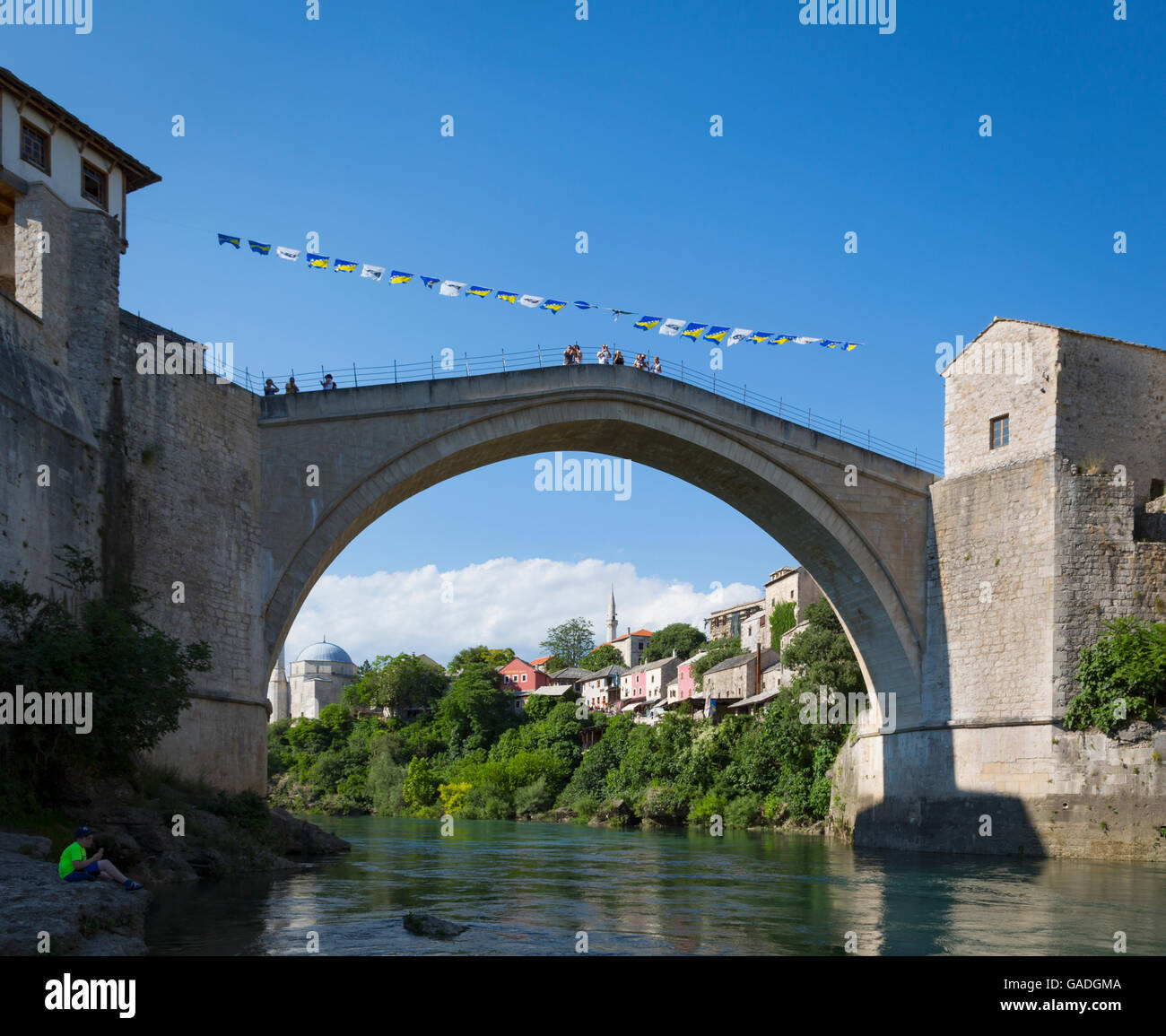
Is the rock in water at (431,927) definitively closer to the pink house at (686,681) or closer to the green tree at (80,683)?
the green tree at (80,683)

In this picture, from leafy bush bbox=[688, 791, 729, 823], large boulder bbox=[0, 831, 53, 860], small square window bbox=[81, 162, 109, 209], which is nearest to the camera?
large boulder bbox=[0, 831, 53, 860]

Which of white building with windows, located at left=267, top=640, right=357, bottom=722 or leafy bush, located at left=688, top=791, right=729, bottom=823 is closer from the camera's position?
leafy bush, located at left=688, top=791, right=729, bottom=823

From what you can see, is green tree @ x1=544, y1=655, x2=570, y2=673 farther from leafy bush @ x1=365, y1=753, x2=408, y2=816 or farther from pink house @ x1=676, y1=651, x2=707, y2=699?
leafy bush @ x1=365, y1=753, x2=408, y2=816

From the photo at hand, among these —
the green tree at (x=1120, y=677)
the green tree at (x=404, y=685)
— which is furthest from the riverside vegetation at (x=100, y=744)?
the green tree at (x=404, y=685)

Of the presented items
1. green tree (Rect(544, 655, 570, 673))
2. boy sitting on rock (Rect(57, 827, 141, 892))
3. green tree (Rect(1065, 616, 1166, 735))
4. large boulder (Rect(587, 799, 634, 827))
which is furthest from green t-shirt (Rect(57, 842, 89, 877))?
green tree (Rect(544, 655, 570, 673))

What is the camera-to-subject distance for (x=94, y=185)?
20469 mm

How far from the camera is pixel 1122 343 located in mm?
24234

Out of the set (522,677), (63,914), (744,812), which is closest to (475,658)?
(522,677)

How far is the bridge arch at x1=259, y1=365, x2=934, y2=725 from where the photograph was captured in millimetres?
21703

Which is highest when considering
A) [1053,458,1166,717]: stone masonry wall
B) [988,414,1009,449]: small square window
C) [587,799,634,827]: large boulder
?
[988,414,1009,449]: small square window

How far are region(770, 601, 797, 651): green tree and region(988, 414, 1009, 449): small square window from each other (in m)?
31.0

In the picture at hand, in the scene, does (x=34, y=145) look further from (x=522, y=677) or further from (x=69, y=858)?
(x=522, y=677)

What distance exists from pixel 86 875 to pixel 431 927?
133 inches

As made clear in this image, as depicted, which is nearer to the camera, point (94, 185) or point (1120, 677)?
point (94, 185)
